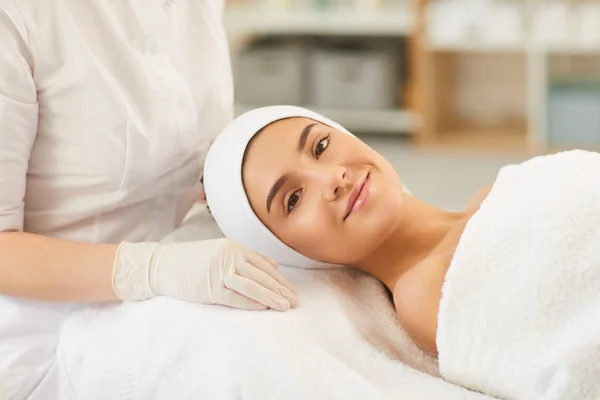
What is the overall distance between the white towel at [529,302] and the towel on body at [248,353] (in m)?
0.06

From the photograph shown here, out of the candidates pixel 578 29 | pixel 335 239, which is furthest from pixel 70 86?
pixel 578 29

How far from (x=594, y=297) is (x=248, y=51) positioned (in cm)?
341

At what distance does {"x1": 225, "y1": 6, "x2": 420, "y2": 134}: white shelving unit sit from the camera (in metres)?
4.25

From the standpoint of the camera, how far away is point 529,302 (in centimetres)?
117

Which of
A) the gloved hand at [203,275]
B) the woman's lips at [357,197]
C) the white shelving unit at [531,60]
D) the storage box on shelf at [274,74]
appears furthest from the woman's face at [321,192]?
the storage box on shelf at [274,74]

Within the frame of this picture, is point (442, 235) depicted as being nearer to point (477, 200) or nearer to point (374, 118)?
point (477, 200)

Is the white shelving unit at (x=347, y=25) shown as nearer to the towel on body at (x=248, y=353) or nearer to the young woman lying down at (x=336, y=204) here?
the young woman lying down at (x=336, y=204)

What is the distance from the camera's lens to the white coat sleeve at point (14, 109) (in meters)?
1.29

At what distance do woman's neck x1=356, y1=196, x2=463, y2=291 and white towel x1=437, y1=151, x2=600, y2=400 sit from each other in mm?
203

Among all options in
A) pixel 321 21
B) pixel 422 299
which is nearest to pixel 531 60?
pixel 321 21

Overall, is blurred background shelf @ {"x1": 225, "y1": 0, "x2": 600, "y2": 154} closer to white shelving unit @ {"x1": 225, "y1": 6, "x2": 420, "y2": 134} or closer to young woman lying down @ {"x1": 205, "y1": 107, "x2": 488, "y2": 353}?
white shelving unit @ {"x1": 225, "y1": 6, "x2": 420, "y2": 134}

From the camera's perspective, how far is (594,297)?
116 cm

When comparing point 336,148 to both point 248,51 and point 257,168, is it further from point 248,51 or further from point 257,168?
point 248,51

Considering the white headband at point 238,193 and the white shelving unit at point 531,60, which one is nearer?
the white headband at point 238,193
